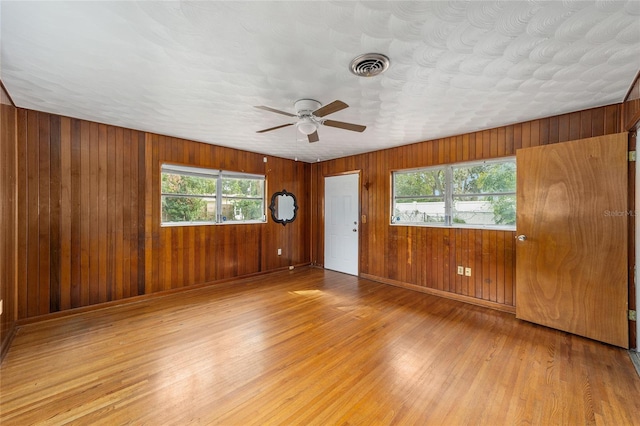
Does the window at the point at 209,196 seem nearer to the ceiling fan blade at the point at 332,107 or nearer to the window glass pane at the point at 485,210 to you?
the ceiling fan blade at the point at 332,107

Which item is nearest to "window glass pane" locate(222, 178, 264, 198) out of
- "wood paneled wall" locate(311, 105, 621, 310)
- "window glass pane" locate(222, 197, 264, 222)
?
"window glass pane" locate(222, 197, 264, 222)

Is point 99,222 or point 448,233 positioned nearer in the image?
point 99,222

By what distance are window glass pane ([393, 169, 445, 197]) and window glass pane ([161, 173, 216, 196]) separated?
3179mm

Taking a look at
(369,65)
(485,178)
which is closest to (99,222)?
(369,65)

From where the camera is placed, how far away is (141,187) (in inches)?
144

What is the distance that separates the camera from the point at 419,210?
4246 millimetres

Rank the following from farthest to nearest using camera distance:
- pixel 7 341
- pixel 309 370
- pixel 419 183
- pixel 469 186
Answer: pixel 419 183 → pixel 469 186 → pixel 7 341 → pixel 309 370

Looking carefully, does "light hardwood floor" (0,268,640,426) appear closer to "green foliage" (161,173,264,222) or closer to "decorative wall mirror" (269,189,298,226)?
"green foliage" (161,173,264,222)

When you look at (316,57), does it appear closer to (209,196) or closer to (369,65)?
(369,65)

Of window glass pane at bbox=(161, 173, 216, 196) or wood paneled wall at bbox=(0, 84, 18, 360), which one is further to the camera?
window glass pane at bbox=(161, 173, 216, 196)

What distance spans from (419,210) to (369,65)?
2.84 meters

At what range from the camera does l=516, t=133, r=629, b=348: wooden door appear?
246 centimetres

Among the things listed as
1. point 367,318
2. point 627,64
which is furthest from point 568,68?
point 367,318

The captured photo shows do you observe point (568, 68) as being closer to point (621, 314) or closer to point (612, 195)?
point (612, 195)
